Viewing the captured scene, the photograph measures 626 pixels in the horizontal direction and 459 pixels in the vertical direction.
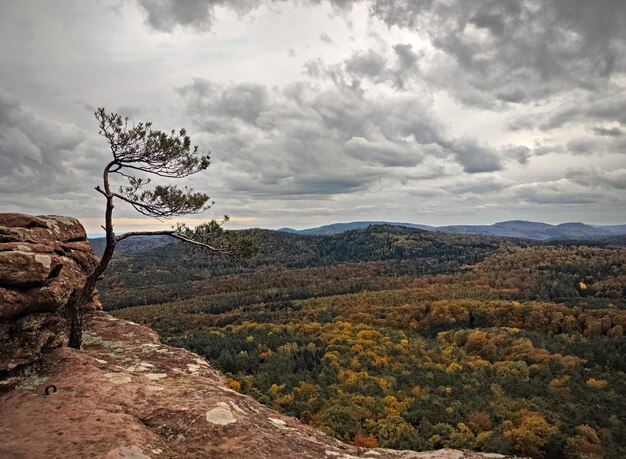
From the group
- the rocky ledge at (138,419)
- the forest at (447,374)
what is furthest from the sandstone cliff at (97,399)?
the forest at (447,374)

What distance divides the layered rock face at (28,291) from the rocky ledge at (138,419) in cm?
71

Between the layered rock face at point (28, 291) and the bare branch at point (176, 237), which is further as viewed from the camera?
the bare branch at point (176, 237)

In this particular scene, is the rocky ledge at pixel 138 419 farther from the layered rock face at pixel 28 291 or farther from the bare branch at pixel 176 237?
the bare branch at pixel 176 237

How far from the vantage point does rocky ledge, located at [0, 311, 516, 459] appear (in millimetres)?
9180

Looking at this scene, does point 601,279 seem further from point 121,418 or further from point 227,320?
point 121,418

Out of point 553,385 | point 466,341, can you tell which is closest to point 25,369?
point 553,385

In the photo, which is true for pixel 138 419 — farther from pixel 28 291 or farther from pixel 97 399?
pixel 28 291

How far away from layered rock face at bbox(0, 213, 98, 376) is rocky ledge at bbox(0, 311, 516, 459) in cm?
71

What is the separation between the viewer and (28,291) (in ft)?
41.0

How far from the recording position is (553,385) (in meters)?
71.1

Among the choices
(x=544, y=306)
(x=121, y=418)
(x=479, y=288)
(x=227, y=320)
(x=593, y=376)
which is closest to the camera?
(x=121, y=418)

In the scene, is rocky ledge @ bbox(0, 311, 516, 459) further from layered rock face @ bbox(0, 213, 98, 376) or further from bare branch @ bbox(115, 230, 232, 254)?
bare branch @ bbox(115, 230, 232, 254)

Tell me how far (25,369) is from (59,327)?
2095 millimetres

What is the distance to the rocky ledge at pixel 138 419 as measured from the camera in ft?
30.1
